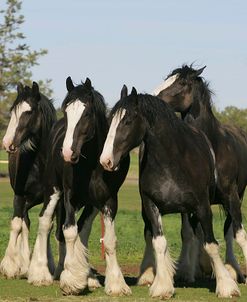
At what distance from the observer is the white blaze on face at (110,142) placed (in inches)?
387

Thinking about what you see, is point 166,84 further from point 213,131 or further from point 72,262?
point 72,262

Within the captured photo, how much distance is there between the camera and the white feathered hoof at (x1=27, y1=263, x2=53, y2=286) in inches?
456

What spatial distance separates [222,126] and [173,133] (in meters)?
2.41

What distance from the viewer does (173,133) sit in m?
10.6

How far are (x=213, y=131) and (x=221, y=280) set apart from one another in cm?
259

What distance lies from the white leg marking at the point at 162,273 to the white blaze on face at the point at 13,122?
110 inches

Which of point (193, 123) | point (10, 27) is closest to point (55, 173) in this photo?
point (193, 123)

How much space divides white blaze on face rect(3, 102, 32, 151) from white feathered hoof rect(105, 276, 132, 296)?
2523mm

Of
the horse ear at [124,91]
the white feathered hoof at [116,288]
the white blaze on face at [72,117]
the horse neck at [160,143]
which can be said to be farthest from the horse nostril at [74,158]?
the white feathered hoof at [116,288]

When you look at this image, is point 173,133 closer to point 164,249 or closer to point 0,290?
point 164,249

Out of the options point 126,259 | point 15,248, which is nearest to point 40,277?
point 15,248

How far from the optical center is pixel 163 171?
10.5 meters

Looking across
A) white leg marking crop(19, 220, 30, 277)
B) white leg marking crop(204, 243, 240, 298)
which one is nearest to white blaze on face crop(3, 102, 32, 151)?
white leg marking crop(19, 220, 30, 277)

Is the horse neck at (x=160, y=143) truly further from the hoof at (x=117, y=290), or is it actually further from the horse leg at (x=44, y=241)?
the horse leg at (x=44, y=241)
